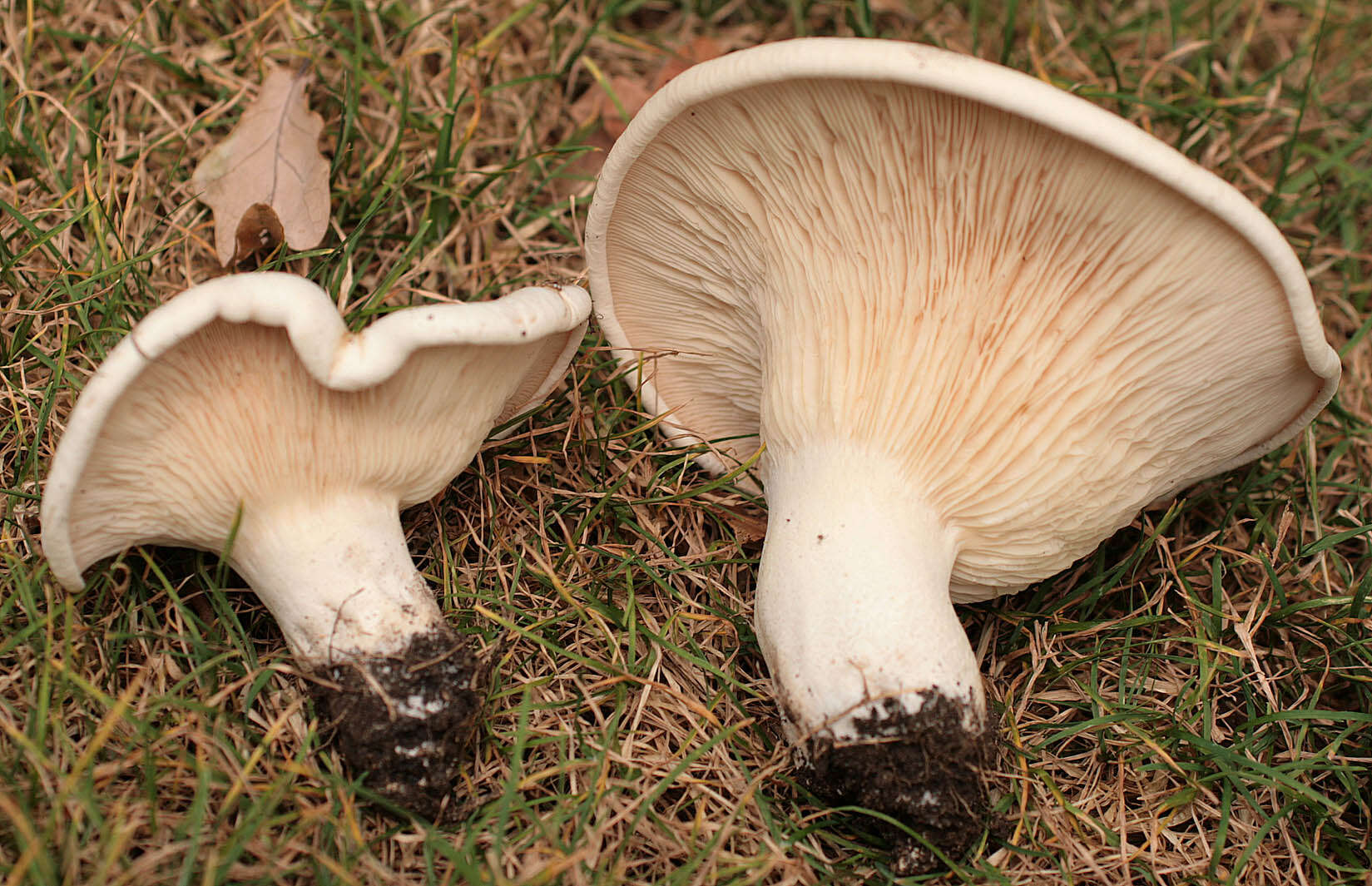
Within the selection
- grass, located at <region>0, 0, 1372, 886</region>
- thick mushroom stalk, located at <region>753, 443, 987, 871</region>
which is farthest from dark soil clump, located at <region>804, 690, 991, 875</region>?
grass, located at <region>0, 0, 1372, 886</region>

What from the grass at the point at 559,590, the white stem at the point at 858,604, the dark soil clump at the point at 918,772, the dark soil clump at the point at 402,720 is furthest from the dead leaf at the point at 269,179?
the dark soil clump at the point at 918,772

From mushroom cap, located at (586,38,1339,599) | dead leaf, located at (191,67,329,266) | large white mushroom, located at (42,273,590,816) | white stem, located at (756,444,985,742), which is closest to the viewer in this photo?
mushroom cap, located at (586,38,1339,599)

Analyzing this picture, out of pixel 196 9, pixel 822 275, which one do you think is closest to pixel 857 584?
pixel 822 275

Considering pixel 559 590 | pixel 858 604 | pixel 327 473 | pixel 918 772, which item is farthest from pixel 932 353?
pixel 327 473

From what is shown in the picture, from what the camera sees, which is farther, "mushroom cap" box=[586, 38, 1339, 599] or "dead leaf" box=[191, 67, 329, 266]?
"dead leaf" box=[191, 67, 329, 266]

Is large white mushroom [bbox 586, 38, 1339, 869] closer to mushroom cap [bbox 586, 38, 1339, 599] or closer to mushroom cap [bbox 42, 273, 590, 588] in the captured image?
mushroom cap [bbox 586, 38, 1339, 599]

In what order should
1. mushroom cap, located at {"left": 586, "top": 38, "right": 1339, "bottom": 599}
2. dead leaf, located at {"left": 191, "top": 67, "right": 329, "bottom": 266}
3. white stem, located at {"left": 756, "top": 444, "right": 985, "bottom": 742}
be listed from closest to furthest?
mushroom cap, located at {"left": 586, "top": 38, "right": 1339, "bottom": 599} → white stem, located at {"left": 756, "top": 444, "right": 985, "bottom": 742} → dead leaf, located at {"left": 191, "top": 67, "right": 329, "bottom": 266}

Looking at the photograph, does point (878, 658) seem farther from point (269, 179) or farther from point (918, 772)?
point (269, 179)
